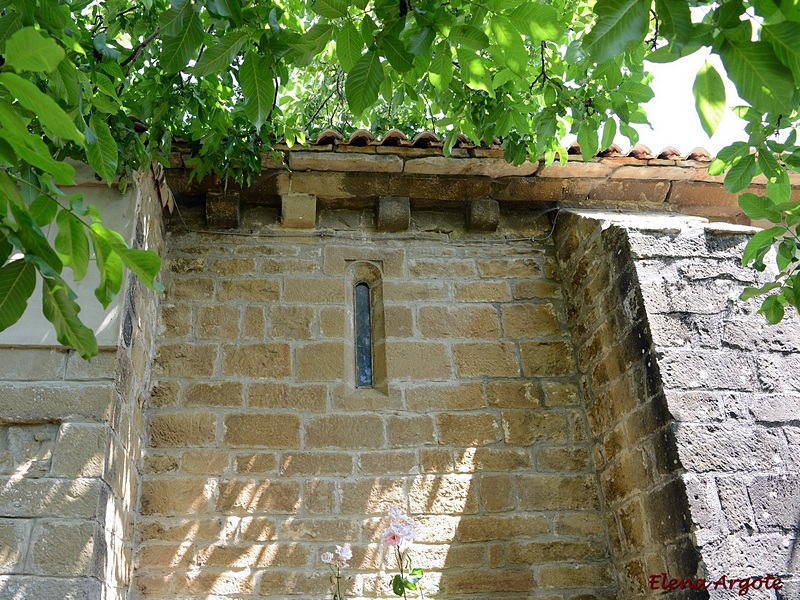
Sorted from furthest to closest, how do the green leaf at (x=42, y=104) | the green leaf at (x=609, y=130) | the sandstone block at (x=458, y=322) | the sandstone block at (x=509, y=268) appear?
the sandstone block at (x=509, y=268), the sandstone block at (x=458, y=322), the green leaf at (x=609, y=130), the green leaf at (x=42, y=104)

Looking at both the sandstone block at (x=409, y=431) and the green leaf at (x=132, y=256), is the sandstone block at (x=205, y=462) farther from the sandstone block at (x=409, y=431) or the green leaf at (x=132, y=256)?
the green leaf at (x=132, y=256)

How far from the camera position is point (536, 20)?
2.10m

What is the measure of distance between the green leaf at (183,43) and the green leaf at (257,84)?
155 millimetres

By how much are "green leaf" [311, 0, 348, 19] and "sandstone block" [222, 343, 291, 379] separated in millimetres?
2305

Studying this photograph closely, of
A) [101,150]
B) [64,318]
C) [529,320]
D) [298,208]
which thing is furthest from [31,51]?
[529,320]

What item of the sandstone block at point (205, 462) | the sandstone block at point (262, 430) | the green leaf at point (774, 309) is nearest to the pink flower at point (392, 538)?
the sandstone block at point (262, 430)

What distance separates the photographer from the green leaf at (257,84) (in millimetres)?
2107

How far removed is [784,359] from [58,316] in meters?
3.30

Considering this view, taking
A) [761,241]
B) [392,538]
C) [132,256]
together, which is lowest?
[392,538]

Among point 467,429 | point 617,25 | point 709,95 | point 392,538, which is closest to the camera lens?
point 617,25

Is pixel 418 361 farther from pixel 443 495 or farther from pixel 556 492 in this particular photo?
pixel 556 492

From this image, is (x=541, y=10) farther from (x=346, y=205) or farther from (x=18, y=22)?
(x=346, y=205)

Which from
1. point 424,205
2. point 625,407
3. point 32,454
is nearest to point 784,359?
point 625,407

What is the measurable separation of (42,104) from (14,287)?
1.27 feet
